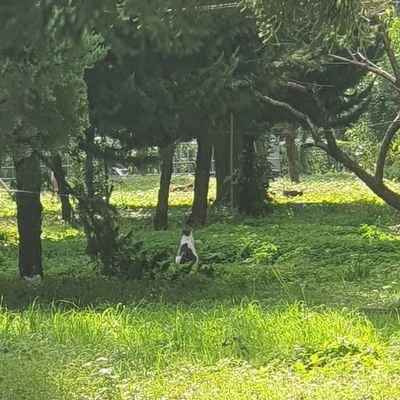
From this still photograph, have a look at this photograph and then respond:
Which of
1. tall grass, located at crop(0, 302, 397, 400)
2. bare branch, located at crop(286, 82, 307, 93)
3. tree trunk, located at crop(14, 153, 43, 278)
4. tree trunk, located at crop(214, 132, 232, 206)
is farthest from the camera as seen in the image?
tree trunk, located at crop(214, 132, 232, 206)

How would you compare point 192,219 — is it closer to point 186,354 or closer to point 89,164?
point 89,164

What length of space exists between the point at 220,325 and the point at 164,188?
1188 centimetres

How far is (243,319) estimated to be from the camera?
273 inches

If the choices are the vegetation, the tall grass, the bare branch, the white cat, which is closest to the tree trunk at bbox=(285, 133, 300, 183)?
the vegetation

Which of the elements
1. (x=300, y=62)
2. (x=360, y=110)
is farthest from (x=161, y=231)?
(x=360, y=110)

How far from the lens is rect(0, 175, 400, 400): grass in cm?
503

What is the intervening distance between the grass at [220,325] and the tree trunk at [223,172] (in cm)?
438

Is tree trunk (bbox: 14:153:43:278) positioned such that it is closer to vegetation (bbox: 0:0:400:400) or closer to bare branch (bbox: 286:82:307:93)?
vegetation (bbox: 0:0:400:400)

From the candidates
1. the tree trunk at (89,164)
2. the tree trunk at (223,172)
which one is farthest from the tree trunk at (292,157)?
the tree trunk at (89,164)

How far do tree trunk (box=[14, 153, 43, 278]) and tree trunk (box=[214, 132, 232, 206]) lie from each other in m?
9.24

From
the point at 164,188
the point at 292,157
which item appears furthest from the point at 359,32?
the point at 292,157

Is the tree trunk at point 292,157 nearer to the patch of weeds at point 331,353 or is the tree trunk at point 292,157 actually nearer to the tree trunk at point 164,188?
the tree trunk at point 164,188

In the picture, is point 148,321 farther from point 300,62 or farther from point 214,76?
point 300,62

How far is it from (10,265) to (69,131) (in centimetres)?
526
